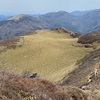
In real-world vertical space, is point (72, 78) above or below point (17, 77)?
below

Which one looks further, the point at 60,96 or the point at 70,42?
the point at 70,42

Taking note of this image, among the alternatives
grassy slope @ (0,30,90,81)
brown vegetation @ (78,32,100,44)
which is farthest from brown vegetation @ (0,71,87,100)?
brown vegetation @ (78,32,100,44)

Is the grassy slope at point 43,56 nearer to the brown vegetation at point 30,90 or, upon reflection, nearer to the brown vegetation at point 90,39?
the brown vegetation at point 90,39

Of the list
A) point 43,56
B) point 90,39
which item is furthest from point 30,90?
point 90,39

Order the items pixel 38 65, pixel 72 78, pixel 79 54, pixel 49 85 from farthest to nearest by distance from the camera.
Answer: pixel 79 54
pixel 38 65
pixel 72 78
pixel 49 85

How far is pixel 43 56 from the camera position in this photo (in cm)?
4688

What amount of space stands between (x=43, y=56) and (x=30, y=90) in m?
36.0

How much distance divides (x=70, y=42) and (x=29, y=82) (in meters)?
45.0

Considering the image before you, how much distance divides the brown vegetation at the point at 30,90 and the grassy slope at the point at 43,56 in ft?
82.3

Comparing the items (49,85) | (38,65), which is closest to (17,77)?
(49,85)

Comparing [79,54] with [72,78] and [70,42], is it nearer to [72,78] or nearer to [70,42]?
[70,42]

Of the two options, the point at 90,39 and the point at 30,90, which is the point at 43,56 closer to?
the point at 90,39

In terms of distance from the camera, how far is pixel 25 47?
2082 inches

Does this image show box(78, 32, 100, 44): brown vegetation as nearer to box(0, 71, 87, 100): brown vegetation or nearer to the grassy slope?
the grassy slope
